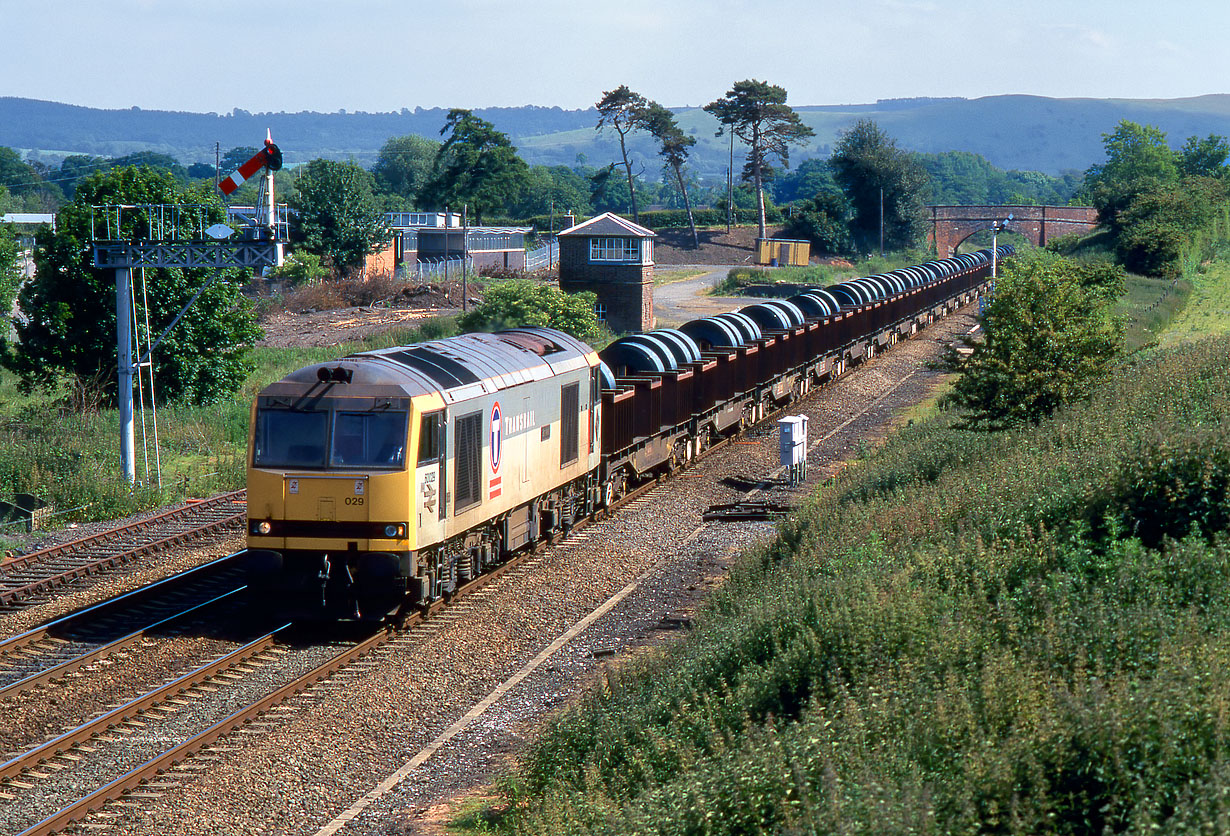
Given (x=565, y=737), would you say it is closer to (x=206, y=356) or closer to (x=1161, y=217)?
(x=206, y=356)

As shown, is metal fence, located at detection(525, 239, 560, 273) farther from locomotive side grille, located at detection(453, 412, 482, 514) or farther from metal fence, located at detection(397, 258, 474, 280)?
locomotive side grille, located at detection(453, 412, 482, 514)

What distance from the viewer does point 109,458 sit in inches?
1043

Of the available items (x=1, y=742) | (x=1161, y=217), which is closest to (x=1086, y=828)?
(x=1, y=742)

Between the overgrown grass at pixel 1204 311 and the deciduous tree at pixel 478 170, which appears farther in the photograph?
the deciduous tree at pixel 478 170

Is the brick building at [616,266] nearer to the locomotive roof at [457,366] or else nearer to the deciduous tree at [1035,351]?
the deciduous tree at [1035,351]

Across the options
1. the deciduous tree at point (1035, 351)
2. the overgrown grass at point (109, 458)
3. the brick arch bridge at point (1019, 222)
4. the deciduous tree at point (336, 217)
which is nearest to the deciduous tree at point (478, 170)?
the deciduous tree at point (336, 217)

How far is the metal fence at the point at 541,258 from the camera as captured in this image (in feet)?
330

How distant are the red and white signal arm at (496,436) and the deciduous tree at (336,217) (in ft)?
221

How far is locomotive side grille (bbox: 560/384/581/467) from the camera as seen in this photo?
63.9 ft

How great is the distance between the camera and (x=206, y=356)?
1379 inches

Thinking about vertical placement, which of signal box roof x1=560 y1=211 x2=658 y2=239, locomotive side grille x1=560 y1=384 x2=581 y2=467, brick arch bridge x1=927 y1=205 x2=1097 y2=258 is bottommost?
locomotive side grille x1=560 y1=384 x2=581 y2=467

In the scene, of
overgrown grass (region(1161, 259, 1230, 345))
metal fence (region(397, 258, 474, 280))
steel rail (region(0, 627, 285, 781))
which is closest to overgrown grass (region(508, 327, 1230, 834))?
steel rail (region(0, 627, 285, 781))

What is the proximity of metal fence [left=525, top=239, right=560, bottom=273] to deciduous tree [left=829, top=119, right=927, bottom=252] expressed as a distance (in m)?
29.5

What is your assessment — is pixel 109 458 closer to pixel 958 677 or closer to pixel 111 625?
pixel 111 625
